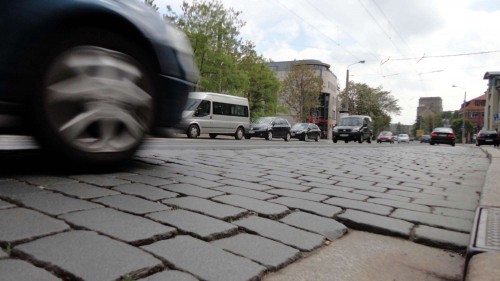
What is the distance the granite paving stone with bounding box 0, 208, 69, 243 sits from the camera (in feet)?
5.62

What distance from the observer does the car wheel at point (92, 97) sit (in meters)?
2.90

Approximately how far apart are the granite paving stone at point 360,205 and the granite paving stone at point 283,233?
820mm

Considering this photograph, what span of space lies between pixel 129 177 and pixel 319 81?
48028 millimetres

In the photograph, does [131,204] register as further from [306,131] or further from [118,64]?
[306,131]

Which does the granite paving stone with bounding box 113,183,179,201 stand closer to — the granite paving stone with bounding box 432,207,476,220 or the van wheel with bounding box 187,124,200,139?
the granite paving stone with bounding box 432,207,476,220

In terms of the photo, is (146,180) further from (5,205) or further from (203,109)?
(203,109)

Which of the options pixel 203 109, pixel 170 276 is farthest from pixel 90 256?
pixel 203 109

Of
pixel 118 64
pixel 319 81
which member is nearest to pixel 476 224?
pixel 118 64

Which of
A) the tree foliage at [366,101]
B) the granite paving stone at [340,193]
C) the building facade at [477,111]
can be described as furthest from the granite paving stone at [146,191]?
the building facade at [477,111]

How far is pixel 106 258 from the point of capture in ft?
5.10

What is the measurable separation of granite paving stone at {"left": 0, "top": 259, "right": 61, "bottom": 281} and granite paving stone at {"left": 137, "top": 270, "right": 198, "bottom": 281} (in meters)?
0.33

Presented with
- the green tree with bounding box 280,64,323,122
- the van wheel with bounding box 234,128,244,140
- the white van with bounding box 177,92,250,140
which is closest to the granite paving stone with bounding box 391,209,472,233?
the white van with bounding box 177,92,250,140

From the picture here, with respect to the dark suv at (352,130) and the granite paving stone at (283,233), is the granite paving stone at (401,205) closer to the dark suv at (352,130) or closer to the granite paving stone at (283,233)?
the granite paving stone at (283,233)

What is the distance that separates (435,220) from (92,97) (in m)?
2.64
